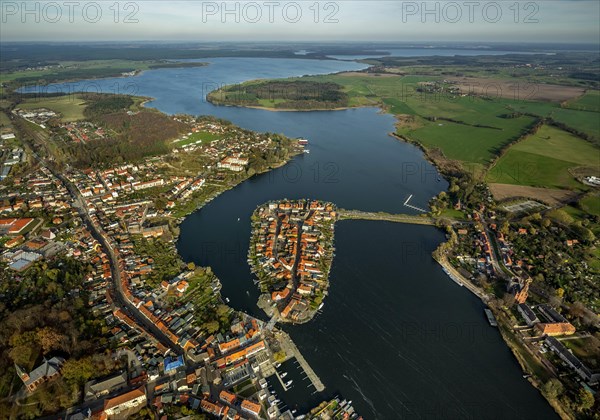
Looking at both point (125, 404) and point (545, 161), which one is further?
point (545, 161)

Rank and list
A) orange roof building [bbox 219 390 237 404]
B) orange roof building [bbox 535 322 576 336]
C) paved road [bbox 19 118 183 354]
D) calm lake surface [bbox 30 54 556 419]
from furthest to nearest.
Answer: orange roof building [bbox 535 322 576 336] < paved road [bbox 19 118 183 354] < calm lake surface [bbox 30 54 556 419] < orange roof building [bbox 219 390 237 404]

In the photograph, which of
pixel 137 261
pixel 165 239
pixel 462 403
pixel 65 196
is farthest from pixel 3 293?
pixel 462 403

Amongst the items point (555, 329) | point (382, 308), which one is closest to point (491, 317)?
point (555, 329)

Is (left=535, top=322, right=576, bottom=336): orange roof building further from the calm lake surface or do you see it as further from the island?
the island

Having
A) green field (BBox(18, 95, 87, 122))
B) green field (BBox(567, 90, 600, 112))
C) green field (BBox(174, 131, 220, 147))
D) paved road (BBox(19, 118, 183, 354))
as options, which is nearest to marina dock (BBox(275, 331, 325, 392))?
paved road (BBox(19, 118, 183, 354))

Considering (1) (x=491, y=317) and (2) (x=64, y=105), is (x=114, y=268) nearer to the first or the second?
(1) (x=491, y=317)

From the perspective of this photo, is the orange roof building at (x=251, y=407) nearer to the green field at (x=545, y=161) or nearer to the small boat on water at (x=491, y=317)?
the small boat on water at (x=491, y=317)
